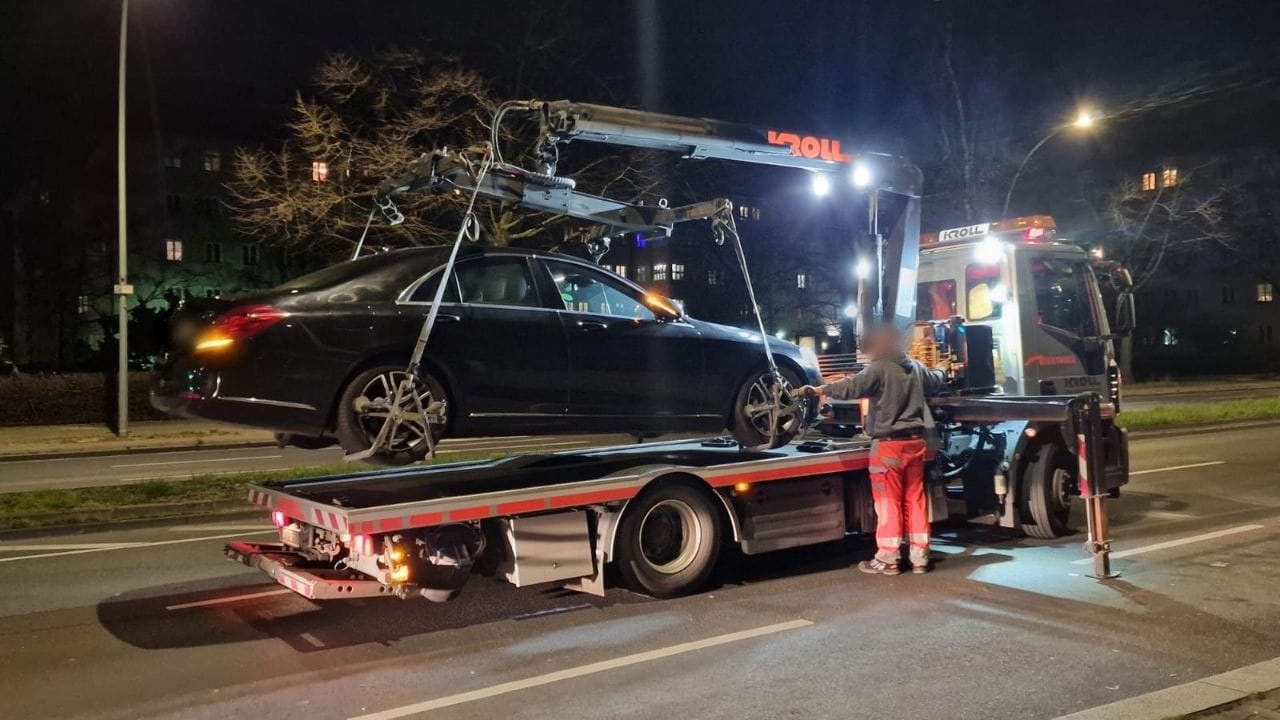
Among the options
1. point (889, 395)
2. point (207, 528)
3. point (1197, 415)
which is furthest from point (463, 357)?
point (1197, 415)

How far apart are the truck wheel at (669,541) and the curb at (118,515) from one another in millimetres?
6011

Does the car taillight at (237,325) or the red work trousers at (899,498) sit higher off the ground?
the car taillight at (237,325)

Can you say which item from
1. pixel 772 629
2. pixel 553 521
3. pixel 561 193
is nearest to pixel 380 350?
pixel 553 521

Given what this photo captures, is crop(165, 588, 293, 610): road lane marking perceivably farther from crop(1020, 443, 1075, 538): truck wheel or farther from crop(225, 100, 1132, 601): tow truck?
crop(1020, 443, 1075, 538): truck wheel

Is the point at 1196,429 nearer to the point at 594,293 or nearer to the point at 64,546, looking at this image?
the point at 594,293

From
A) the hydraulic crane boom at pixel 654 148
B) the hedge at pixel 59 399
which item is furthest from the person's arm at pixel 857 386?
the hedge at pixel 59 399

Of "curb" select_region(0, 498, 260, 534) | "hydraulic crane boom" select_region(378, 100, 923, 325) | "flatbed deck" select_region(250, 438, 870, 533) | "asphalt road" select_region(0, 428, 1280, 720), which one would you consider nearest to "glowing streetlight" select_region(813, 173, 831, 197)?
"hydraulic crane boom" select_region(378, 100, 923, 325)

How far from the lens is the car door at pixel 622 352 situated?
6660 millimetres

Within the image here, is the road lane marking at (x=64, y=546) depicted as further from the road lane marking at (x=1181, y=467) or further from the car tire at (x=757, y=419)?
the road lane marking at (x=1181, y=467)

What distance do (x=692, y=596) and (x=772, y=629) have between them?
93 centimetres

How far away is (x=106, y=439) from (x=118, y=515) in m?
A: 13.0

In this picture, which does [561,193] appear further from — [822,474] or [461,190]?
[822,474]

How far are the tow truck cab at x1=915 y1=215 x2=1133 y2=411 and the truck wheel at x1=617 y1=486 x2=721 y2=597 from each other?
12.8ft

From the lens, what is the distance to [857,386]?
750 centimetres
